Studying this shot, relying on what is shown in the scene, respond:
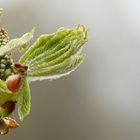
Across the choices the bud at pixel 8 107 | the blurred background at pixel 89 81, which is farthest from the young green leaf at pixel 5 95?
the blurred background at pixel 89 81

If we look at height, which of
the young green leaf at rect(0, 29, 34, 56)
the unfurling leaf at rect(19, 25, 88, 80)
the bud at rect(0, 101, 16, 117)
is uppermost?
the young green leaf at rect(0, 29, 34, 56)

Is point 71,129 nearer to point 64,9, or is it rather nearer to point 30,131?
point 30,131

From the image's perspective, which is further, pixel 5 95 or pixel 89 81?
pixel 89 81

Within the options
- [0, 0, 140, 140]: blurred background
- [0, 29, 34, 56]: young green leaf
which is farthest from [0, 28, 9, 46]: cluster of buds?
[0, 0, 140, 140]: blurred background

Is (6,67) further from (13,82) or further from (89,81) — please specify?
(89,81)

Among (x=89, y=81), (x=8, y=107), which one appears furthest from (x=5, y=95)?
(x=89, y=81)

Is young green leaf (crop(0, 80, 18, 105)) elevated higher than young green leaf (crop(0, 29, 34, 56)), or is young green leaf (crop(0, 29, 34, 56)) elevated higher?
young green leaf (crop(0, 29, 34, 56))

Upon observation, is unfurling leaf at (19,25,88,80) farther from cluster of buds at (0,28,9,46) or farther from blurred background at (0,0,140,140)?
blurred background at (0,0,140,140)
